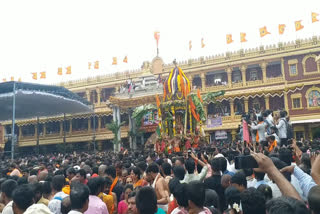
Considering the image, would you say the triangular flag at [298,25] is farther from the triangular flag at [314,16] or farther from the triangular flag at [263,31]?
the triangular flag at [263,31]

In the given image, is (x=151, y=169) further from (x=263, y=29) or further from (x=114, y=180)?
(x=263, y=29)

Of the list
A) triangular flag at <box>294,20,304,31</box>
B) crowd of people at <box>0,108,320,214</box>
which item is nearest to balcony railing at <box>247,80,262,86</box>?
triangular flag at <box>294,20,304,31</box>

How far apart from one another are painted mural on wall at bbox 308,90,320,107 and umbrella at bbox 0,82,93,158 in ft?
65.7

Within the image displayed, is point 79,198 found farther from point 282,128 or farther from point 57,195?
point 282,128

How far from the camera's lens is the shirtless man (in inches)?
171

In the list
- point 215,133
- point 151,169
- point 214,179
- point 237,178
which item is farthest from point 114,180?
point 215,133

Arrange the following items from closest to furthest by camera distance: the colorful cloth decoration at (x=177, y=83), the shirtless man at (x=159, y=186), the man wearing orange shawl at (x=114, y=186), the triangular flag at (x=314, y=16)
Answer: the shirtless man at (x=159, y=186) → the man wearing orange shawl at (x=114, y=186) → the colorful cloth decoration at (x=177, y=83) → the triangular flag at (x=314, y=16)

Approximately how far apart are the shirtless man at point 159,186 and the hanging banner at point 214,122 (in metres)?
22.3

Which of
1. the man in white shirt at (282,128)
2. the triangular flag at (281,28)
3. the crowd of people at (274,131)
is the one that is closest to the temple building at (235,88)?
the triangular flag at (281,28)

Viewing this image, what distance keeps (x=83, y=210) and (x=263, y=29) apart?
27994 mm

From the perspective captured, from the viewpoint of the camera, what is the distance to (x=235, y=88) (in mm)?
26906

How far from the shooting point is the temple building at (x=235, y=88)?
2369 centimetres

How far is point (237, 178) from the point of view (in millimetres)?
3887

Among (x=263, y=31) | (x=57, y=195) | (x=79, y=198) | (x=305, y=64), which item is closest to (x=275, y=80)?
(x=305, y=64)
